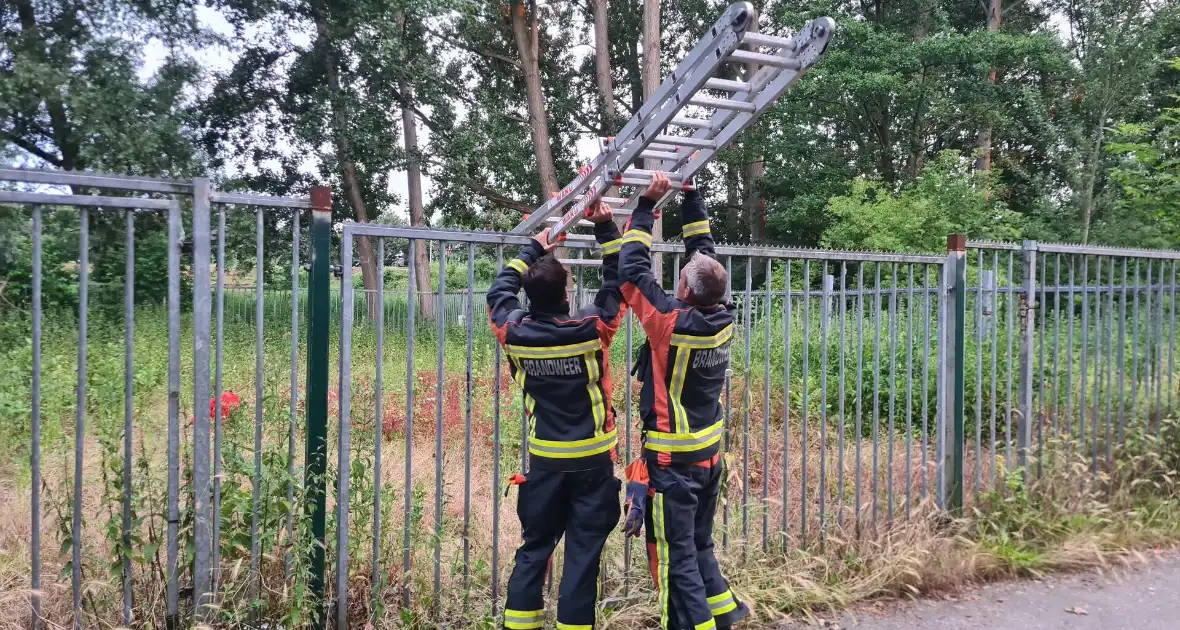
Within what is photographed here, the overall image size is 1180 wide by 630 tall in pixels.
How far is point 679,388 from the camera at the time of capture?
11.5ft

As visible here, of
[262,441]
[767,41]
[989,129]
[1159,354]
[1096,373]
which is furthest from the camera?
[989,129]

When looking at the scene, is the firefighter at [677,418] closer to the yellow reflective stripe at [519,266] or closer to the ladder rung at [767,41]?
the yellow reflective stripe at [519,266]

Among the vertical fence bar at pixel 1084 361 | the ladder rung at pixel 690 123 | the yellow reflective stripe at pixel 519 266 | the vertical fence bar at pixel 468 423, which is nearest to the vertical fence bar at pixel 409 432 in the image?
the vertical fence bar at pixel 468 423

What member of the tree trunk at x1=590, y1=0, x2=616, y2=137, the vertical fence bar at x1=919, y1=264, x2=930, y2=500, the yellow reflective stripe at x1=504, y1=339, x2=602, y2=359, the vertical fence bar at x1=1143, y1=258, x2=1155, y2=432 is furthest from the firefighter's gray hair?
the tree trunk at x1=590, y1=0, x2=616, y2=137

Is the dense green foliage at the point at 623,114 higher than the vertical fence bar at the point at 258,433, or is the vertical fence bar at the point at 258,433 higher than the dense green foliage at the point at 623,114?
the dense green foliage at the point at 623,114

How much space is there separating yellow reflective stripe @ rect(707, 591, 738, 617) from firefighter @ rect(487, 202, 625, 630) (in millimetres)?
563

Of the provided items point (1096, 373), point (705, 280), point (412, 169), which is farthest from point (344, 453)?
point (412, 169)

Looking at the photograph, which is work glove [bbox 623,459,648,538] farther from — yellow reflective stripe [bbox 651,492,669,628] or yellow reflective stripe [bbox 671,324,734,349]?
yellow reflective stripe [bbox 671,324,734,349]

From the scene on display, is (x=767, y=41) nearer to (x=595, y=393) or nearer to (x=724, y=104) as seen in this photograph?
(x=724, y=104)

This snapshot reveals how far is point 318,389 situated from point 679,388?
1692 millimetres

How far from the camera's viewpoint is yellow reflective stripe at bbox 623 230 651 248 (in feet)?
11.3

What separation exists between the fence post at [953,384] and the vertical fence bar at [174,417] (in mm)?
4847

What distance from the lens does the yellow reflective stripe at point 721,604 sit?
3.53 metres

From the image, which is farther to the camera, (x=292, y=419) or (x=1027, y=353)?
(x=1027, y=353)
